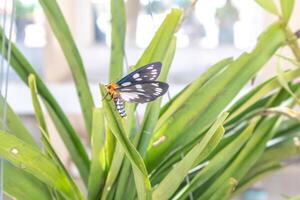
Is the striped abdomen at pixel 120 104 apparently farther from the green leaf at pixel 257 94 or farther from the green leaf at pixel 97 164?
the green leaf at pixel 257 94

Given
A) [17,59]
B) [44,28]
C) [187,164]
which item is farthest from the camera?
[44,28]

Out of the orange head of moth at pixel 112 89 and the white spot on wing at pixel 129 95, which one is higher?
the orange head of moth at pixel 112 89

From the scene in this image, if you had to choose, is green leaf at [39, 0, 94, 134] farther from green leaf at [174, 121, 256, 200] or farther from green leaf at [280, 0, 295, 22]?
green leaf at [280, 0, 295, 22]

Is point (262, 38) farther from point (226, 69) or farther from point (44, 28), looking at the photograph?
point (44, 28)

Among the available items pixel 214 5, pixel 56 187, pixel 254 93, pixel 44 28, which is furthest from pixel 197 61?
pixel 56 187

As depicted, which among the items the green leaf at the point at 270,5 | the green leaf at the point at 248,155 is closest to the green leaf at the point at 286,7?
the green leaf at the point at 270,5

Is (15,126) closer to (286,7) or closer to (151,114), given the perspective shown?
(151,114)

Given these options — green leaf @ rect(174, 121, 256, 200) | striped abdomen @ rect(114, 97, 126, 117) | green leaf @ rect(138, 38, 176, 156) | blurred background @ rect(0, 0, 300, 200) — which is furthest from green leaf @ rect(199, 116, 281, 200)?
blurred background @ rect(0, 0, 300, 200)
